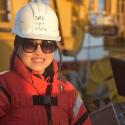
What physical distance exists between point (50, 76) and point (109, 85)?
12.0 ft

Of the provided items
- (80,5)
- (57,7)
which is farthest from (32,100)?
(80,5)

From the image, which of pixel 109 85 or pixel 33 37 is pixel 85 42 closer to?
pixel 109 85

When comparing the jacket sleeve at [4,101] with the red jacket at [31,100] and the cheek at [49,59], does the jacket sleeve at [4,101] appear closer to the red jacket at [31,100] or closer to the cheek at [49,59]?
the red jacket at [31,100]

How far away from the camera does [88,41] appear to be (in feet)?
27.5

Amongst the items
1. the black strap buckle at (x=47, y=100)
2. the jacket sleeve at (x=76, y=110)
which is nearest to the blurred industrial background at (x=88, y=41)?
the jacket sleeve at (x=76, y=110)

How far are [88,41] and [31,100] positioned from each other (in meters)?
5.51

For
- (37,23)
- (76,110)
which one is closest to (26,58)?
(37,23)

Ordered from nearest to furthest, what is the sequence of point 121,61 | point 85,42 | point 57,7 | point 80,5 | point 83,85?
point 121,61, point 57,7, point 83,85, point 80,5, point 85,42

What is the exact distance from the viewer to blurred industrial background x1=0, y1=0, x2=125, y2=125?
17.7ft

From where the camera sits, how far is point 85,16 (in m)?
7.93

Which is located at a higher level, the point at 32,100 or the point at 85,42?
the point at 32,100

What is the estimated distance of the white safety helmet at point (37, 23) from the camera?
3.02 m

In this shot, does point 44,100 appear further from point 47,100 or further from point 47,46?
point 47,46

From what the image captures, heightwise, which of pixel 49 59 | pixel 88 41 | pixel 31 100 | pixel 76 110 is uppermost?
pixel 49 59
